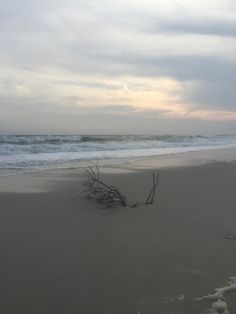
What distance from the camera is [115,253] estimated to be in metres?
3.88

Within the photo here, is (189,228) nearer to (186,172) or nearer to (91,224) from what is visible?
(91,224)

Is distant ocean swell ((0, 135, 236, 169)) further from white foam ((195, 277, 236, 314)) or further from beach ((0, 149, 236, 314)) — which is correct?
white foam ((195, 277, 236, 314))

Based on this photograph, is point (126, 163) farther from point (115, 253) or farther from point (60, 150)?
point (115, 253)

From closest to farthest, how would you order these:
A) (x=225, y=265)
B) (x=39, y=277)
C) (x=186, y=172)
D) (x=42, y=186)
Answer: (x=39, y=277) < (x=225, y=265) < (x=42, y=186) < (x=186, y=172)

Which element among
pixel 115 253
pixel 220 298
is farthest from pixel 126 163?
pixel 220 298

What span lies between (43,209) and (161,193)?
7.00ft

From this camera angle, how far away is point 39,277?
3.30 meters

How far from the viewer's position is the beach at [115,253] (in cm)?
296

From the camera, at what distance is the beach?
2955mm

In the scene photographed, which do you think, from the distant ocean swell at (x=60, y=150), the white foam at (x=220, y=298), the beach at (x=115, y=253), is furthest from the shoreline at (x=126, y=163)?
the white foam at (x=220, y=298)

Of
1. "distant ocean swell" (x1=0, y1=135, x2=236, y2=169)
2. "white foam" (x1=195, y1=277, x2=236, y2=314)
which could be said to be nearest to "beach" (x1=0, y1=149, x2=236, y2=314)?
"white foam" (x1=195, y1=277, x2=236, y2=314)

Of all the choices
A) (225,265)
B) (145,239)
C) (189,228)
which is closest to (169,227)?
(189,228)

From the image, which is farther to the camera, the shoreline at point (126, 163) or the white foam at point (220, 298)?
the shoreline at point (126, 163)

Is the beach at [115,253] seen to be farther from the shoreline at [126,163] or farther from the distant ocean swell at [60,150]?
the distant ocean swell at [60,150]
